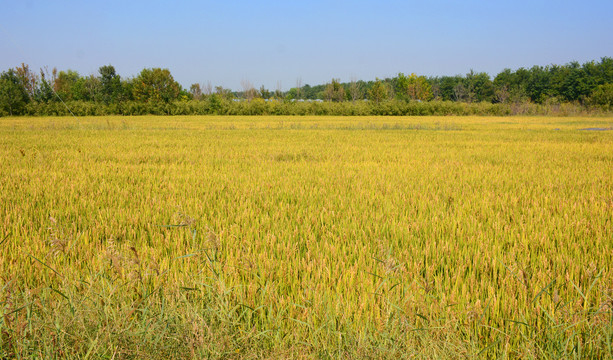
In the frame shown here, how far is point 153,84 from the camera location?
168ft

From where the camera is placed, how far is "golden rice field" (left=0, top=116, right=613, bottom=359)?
58.8 inches

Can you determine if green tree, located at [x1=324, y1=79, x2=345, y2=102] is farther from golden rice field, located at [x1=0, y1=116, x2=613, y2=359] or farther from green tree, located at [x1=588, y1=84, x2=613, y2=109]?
golden rice field, located at [x1=0, y1=116, x2=613, y2=359]

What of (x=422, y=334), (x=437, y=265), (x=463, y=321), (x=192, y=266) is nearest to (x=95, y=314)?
(x=192, y=266)

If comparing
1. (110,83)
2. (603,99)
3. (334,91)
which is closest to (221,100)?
(110,83)

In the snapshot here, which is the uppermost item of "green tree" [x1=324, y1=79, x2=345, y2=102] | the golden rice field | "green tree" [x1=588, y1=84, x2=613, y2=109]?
"green tree" [x1=324, y1=79, x2=345, y2=102]

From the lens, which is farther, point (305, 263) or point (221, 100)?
point (221, 100)

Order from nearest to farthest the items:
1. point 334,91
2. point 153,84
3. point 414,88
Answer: point 153,84 → point 334,91 → point 414,88

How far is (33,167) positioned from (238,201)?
4323 millimetres

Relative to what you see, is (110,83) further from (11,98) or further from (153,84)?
(11,98)

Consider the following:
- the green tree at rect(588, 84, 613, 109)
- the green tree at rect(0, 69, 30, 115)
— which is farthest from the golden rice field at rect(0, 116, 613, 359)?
the green tree at rect(588, 84, 613, 109)

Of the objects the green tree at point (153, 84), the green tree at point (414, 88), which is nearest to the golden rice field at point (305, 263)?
the green tree at point (153, 84)

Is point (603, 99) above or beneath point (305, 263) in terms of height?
above

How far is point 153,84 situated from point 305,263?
54456mm

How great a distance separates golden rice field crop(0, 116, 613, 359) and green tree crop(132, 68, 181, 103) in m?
48.3
